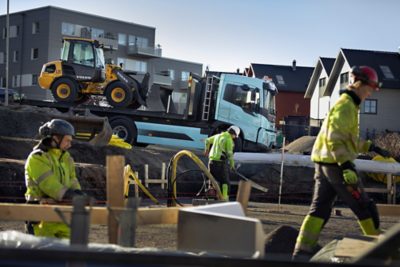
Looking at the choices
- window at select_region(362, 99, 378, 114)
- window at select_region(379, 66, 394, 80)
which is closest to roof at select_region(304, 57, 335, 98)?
window at select_region(379, 66, 394, 80)

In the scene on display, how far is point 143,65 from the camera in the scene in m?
66.4

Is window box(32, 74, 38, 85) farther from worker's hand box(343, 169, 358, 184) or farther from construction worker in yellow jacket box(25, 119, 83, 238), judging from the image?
worker's hand box(343, 169, 358, 184)

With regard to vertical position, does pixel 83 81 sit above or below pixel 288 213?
above

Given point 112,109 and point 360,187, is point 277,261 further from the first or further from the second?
point 112,109

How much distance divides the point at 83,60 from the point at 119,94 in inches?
81.9

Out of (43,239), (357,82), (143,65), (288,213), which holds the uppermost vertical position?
(143,65)

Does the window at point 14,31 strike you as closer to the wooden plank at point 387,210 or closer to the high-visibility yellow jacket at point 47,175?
the high-visibility yellow jacket at point 47,175

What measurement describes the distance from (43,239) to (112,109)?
19445 millimetres

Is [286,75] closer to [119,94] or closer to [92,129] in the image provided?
[119,94]

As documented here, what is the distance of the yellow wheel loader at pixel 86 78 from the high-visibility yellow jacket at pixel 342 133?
58.3ft

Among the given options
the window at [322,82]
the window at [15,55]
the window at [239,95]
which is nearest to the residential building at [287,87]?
the window at [322,82]

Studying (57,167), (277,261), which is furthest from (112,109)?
(277,261)

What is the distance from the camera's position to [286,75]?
60406 mm

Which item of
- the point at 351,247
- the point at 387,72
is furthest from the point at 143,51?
the point at 351,247
